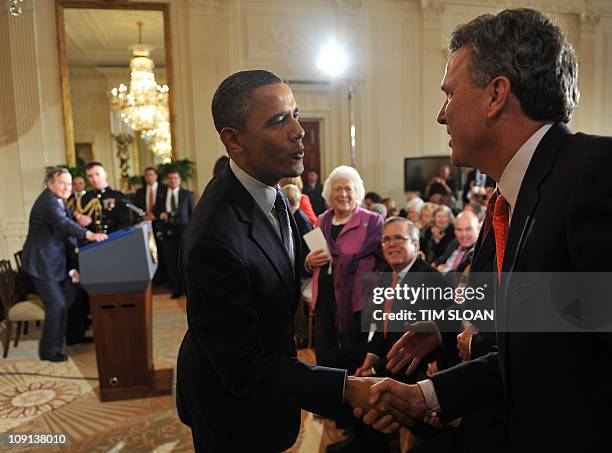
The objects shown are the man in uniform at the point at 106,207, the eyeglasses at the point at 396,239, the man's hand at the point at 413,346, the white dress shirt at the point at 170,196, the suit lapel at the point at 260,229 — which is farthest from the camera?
the white dress shirt at the point at 170,196

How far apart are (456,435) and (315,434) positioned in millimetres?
1483

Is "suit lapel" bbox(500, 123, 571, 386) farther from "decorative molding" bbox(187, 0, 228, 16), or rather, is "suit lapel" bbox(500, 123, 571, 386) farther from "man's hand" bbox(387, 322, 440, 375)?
"decorative molding" bbox(187, 0, 228, 16)

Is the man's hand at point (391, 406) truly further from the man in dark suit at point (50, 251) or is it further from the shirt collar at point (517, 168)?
the man in dark suit at point (50, 251)

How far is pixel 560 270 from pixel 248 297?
69 cm

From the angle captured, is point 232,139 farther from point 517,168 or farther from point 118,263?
point 118,263

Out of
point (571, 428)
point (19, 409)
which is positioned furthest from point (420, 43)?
point (571, 428)

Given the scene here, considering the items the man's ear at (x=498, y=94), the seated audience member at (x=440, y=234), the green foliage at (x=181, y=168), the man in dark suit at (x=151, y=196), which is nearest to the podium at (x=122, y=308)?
the seated audience member at (x=440, y=234)

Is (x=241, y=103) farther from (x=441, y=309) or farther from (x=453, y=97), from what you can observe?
(x=441, y=309)

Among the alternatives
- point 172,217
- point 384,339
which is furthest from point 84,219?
point 384,339

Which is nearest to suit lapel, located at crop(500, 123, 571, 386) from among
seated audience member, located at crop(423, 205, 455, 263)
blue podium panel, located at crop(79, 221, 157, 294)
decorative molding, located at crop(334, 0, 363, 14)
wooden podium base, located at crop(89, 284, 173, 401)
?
blue podium panel, located at crop(79, 221, 157, 294)

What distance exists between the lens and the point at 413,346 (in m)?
1.74

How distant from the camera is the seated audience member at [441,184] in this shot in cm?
802

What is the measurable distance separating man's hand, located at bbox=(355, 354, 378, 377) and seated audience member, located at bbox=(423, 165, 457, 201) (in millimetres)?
5667

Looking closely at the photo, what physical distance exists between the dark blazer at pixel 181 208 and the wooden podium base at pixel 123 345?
3.56 metres
